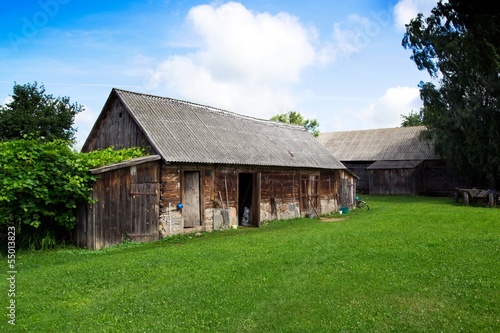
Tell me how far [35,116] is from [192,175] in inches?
870

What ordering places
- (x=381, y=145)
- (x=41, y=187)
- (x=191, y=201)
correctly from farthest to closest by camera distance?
1. (x=381, y=145)
2. (x=191, y=201)
3. (x=41, y=187)

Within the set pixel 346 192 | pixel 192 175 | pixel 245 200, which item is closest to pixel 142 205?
pixel 192 175

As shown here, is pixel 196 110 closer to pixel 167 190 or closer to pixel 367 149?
pixel 167 190

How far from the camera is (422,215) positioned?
19734 millimetres

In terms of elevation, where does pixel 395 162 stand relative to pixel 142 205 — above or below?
above

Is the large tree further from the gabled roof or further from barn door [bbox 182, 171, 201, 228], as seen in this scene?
barn door [bbox 182, 171, 201, 228]

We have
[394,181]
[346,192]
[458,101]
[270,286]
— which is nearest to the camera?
[270,286]

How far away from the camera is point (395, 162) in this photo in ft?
126

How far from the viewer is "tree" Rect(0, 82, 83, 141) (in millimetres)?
31156

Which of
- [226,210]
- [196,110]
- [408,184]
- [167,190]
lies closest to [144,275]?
[167,190]

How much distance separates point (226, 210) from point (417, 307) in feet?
37.2

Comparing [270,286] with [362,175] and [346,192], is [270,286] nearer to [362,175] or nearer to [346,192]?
[346,192]

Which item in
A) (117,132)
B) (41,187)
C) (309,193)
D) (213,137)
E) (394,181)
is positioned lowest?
(309,193)

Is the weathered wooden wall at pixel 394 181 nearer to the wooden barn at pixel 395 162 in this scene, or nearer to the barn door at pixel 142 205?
the wooden barn at pixel 395 162
